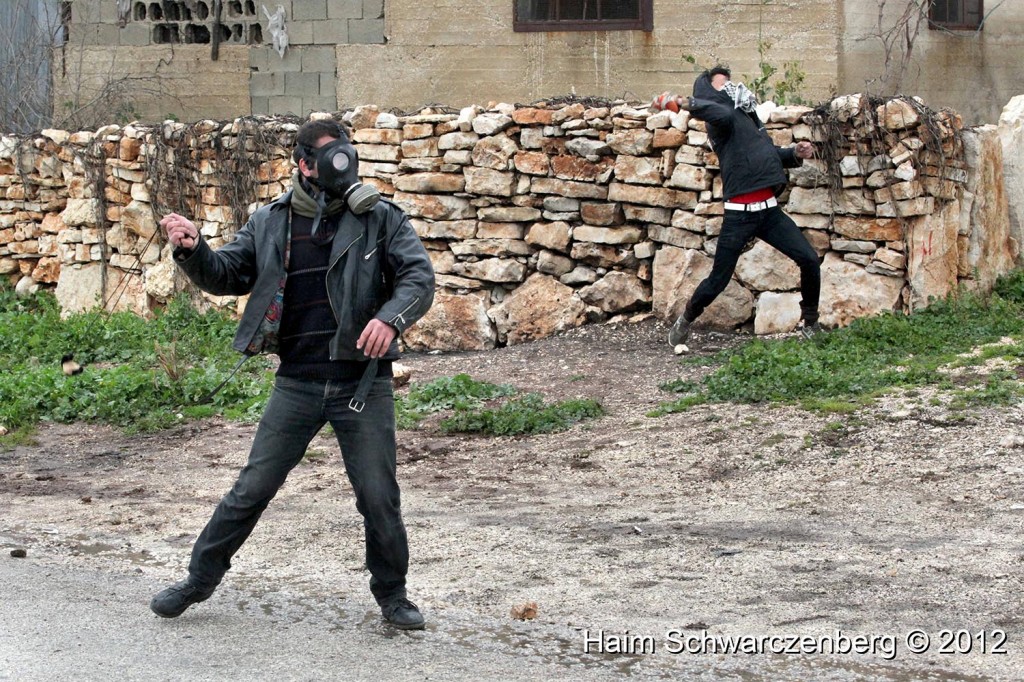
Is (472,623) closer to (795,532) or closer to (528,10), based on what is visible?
(795,532)

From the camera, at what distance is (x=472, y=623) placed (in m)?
4.54

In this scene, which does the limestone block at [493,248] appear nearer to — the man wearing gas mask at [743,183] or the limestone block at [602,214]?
the limestone block at [602,214]

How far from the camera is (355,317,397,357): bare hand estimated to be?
420 centimetres

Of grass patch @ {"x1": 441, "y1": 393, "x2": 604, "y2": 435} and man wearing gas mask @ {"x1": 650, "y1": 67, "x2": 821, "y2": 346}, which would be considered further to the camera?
man wearing gas mask @ {"x1": 650, "y1": 67, "x2": 821, "y2": 346}

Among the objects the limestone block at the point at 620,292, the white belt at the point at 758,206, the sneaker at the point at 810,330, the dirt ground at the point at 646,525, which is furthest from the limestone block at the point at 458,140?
the sneaker at the point at 810,330

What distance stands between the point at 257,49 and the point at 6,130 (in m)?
2.80

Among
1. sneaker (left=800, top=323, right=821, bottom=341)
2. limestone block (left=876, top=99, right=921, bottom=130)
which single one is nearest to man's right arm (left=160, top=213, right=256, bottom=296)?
sneaker (left=800, top=323, right=821, bottom=341)

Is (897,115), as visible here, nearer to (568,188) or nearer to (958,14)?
(568,188)

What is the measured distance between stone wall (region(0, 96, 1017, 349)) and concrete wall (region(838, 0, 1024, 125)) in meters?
3.00

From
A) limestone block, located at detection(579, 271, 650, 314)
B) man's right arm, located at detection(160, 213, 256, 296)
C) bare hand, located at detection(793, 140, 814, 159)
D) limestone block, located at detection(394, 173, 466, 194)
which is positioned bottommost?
limestone block, located at detection(579, 271, 650, 314)

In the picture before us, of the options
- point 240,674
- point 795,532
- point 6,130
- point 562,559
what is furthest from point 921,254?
point 6,130

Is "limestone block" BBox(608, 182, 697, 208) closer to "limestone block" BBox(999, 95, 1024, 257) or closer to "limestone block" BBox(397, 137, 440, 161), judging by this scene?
"limestone block" BBox(397, 137, 440, 161)

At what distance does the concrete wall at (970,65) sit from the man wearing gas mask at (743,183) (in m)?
4.23

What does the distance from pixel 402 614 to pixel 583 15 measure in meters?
9.05
